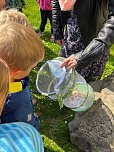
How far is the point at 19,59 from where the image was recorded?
2195 mm

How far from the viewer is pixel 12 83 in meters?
2.31

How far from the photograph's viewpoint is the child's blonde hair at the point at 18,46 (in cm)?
217

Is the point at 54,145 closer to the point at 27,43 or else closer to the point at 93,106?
the point at 93,106

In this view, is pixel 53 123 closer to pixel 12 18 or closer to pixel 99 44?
pixel 99 44

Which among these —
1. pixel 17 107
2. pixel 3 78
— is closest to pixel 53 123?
pixel 17 107

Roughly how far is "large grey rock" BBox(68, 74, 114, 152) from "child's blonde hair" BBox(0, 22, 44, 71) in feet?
4.19

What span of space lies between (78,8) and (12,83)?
119cm

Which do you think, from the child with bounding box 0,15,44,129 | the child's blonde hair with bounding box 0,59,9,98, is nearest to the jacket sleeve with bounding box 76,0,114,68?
the child with bounding box 0,15,44,129

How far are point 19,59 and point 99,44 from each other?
3.36 feet

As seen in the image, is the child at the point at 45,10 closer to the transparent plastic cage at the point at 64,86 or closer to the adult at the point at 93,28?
the adult at the point at 93,28

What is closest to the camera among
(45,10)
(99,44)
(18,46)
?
(18,46)

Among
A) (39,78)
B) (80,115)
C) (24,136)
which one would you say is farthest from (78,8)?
(24,136)

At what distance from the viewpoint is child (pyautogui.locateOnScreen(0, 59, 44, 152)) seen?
1.63 m

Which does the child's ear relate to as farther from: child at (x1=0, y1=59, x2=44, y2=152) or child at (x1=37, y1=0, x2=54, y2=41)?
child at (x1=37, y1=0, x2=54, y2=41)
